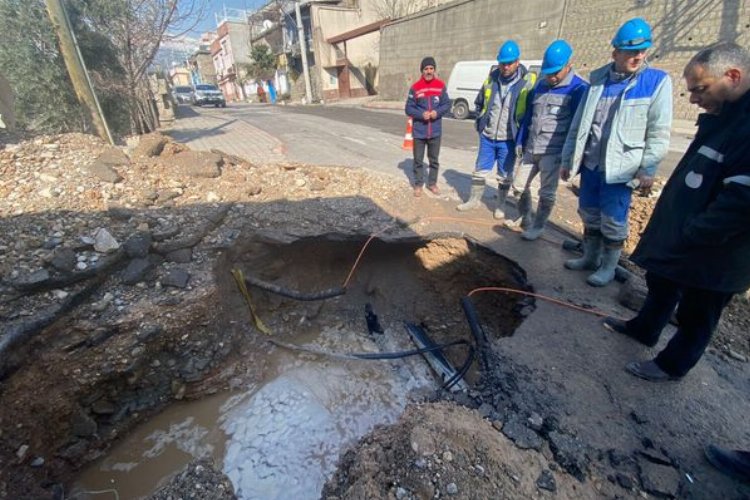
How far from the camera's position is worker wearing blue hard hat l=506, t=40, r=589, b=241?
316 centimetres

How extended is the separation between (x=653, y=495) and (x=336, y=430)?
229cm

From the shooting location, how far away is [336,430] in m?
3.19

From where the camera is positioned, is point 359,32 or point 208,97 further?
point 208,97

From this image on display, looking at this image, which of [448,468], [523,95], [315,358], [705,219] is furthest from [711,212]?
[315,358]

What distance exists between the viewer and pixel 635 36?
2379mm

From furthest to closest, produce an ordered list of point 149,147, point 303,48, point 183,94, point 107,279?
point 183,94, point 303,48, point 149,147, point 107,279

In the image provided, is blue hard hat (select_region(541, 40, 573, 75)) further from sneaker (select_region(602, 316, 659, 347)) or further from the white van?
the white van

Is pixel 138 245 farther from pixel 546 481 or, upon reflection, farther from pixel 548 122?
pixel 548 122

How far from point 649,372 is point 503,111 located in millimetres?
2817

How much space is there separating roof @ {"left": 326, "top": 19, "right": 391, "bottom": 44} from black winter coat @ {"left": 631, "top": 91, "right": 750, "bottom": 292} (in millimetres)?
24278

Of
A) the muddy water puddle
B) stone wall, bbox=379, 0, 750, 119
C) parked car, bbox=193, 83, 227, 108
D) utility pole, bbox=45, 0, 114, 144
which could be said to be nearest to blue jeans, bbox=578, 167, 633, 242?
the muddy water puddle

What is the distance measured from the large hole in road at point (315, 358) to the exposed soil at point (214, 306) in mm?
30

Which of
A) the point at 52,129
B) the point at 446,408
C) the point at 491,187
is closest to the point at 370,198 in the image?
the point at 491,187

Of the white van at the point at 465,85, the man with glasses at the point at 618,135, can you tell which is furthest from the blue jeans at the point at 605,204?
the white van at the point at 465,85
